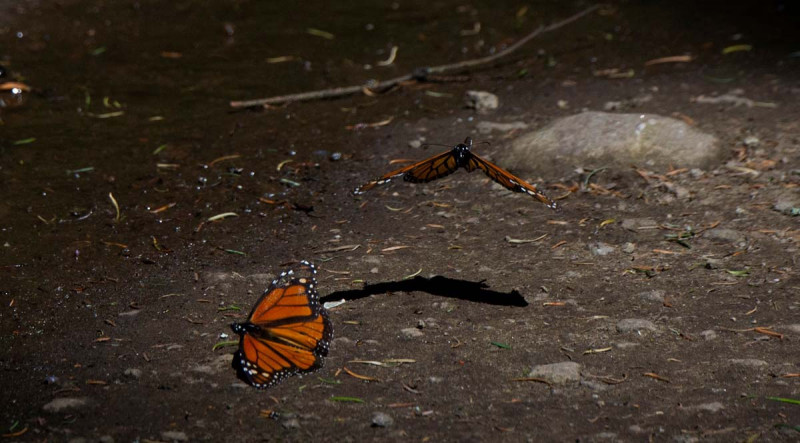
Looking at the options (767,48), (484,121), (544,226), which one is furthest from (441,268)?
(767,48)

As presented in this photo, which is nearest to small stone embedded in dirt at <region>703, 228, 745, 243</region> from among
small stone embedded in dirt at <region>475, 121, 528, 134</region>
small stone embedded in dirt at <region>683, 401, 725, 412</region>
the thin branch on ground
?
small stone embedded in dirt at <region>683, 401, 725, 412</region>

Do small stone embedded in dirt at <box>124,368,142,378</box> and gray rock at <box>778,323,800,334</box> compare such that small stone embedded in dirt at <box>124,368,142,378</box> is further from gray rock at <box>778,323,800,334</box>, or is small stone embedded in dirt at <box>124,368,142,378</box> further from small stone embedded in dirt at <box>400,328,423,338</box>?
gray rock at <box>778,323,800,334</box>

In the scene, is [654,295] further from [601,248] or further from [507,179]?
[507,179]

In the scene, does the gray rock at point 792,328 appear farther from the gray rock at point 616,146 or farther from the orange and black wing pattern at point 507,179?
the gray rock at point 616,146

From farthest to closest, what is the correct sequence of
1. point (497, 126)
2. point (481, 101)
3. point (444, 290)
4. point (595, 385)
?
point (481, 101) < point (497, 126) < point (444, 290) < point (595, 385)

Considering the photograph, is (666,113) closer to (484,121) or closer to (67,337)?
(484,121)

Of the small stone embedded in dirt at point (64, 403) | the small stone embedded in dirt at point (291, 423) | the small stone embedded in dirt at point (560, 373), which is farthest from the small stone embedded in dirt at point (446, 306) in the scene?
the small stone embedded in dirt at point (64, 403)

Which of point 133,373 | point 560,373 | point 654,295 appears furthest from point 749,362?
point 133,373
